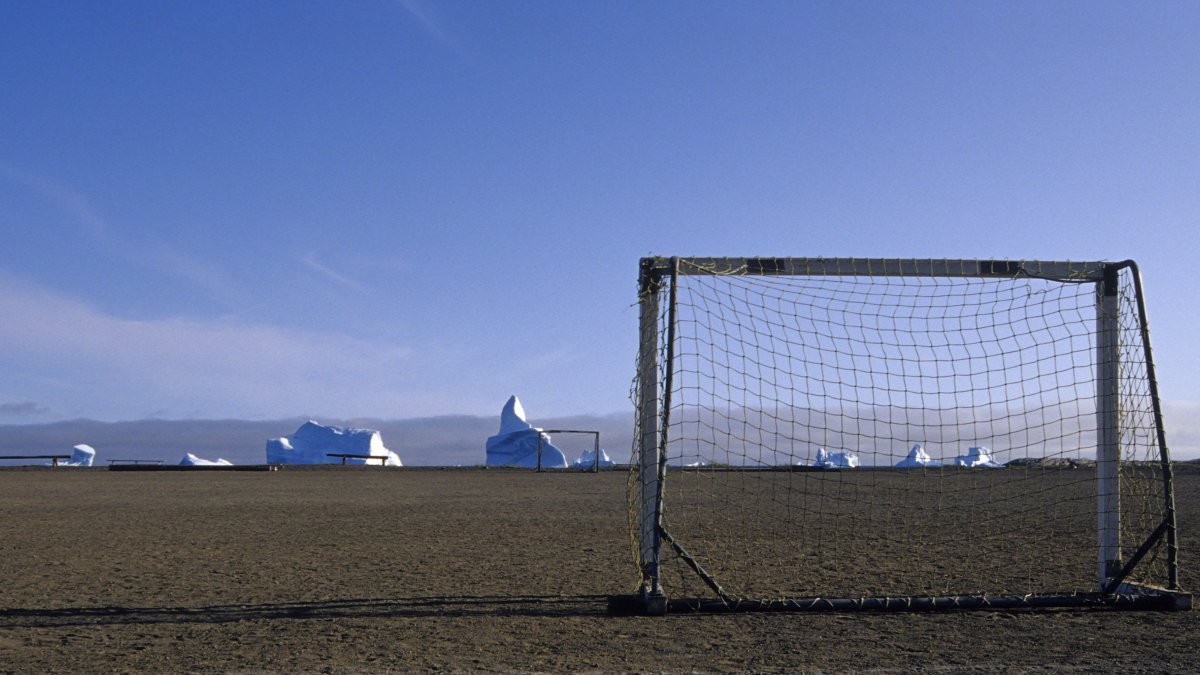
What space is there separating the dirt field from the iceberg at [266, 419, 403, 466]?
3981 centimetres

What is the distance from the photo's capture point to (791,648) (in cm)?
506

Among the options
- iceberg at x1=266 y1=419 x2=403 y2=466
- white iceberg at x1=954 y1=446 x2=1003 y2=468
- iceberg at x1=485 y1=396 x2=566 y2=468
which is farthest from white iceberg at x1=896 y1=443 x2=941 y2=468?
iceberg at x1=266 y1=419 x2=403 y2=466

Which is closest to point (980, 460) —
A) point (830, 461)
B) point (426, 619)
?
point (830, 461)

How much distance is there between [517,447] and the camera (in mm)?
47844

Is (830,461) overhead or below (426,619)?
overhead

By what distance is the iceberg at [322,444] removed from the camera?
49562 millimetres

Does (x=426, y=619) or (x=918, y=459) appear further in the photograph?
(x=918, y=459)

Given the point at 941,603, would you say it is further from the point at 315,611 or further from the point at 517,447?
the point at 517,447

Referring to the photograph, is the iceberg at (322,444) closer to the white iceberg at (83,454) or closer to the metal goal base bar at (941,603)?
the white iceberg at (83,454)

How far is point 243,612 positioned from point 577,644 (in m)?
2.12

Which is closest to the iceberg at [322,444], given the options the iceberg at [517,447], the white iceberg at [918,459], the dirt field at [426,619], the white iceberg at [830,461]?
the iceberg at [517,447]

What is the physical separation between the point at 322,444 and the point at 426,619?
47752mm

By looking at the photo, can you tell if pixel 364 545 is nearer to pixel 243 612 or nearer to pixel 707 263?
pixel 243 612

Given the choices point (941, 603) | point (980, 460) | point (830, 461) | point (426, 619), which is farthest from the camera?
point (830, 461)
